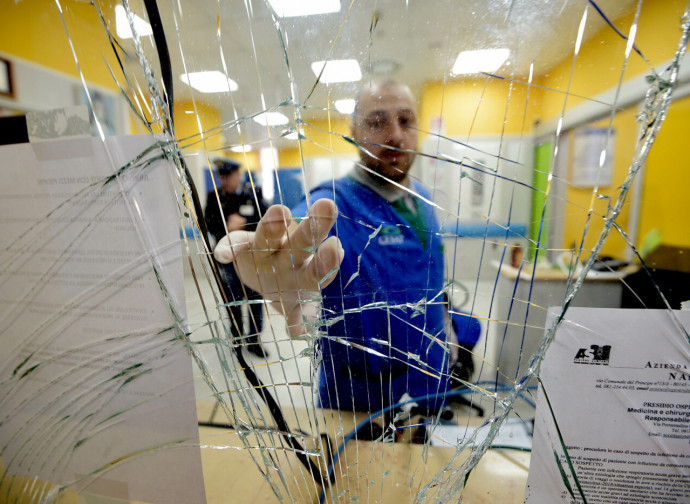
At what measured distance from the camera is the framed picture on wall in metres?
0.35

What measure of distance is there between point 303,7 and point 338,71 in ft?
0.21

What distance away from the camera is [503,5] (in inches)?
10.6

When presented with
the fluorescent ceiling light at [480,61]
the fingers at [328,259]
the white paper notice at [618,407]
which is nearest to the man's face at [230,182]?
the fingers at [328,259]

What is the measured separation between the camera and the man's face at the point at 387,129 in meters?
0.28

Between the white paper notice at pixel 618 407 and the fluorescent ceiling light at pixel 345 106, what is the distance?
0.28m

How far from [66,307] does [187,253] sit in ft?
0.59

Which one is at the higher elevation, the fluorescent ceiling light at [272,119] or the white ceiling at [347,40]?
the white ceiling at [347,40]

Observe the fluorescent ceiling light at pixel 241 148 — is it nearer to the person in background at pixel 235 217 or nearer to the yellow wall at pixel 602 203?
the person in background at pixel 235 217

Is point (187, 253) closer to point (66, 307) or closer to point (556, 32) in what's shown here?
point (66, 307)

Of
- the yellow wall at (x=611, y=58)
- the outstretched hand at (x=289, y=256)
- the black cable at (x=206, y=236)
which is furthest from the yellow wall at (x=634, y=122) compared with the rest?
the black cable at (x=206, y=236)

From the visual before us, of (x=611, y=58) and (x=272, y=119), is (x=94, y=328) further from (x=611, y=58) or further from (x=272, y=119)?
(x=611, y=58)

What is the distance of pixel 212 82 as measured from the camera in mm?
301

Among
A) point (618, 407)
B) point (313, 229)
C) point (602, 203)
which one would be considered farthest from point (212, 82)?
point (618, 407)

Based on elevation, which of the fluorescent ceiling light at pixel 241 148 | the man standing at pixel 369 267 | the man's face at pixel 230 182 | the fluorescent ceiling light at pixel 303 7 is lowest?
the man standing at pixel 369 267
